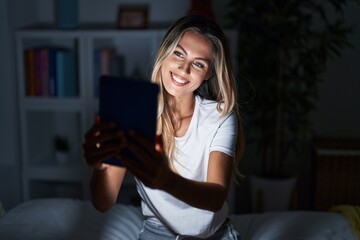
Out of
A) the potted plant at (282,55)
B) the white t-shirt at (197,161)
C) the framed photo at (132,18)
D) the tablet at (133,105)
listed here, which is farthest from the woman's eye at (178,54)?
the framed photo at (132,18)

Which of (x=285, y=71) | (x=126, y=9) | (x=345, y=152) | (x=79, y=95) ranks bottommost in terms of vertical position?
(x=345, y=152)

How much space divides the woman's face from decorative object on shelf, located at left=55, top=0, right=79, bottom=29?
1584mm

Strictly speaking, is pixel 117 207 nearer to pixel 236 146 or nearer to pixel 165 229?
pixel 165 229

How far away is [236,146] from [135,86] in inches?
20.2

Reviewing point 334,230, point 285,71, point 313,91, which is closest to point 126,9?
point 285,71

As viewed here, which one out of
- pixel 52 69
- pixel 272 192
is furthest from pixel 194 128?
pixel 52 69

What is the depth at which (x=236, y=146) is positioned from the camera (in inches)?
60.3

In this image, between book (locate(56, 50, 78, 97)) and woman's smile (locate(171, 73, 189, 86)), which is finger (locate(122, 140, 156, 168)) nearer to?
woman's smile (locate(171, 73, 189, 86))

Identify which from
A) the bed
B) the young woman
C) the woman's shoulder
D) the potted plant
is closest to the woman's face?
the young woman

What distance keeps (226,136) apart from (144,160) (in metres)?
0.39

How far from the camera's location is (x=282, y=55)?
270 centimetres

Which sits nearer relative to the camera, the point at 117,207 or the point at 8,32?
the point at 117,207

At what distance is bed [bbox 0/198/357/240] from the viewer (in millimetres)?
1859

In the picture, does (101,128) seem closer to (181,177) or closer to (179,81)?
(181,177)
